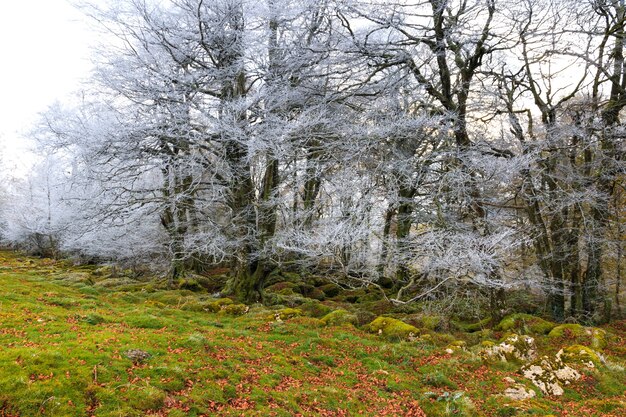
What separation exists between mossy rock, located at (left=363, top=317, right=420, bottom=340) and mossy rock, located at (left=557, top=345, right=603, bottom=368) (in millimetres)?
3084

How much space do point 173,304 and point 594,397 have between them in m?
10.7

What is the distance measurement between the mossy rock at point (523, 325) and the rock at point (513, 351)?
7.34 feet

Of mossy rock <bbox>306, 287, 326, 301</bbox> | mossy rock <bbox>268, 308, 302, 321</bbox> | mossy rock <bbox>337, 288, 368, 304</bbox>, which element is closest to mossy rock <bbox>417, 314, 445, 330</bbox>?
mossy rock <bbox>268, 308, 302, 321</bbox>

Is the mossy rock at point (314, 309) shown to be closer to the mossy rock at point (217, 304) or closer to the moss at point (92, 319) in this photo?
the mossy rock at point (217, 304)

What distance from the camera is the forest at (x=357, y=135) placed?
9516mm

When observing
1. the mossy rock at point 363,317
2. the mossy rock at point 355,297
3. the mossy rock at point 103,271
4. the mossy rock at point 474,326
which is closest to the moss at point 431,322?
the mossy rock at point 474,326

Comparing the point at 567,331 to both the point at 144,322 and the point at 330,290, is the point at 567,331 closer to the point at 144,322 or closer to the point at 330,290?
the point at 330,290

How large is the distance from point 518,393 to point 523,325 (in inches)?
201

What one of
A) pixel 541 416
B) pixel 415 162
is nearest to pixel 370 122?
pixel 415 162

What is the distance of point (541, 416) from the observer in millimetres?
5879

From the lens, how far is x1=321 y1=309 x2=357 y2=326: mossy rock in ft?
35.9

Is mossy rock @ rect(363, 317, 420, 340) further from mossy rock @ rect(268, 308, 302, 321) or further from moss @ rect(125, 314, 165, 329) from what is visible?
moss @ rect(125, 314, 165, 329)

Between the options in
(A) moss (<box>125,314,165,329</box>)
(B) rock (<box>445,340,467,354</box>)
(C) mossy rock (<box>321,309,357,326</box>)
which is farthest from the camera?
(C) mossy rock (<box>321,309,357,326</box>)

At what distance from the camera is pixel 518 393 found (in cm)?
695
